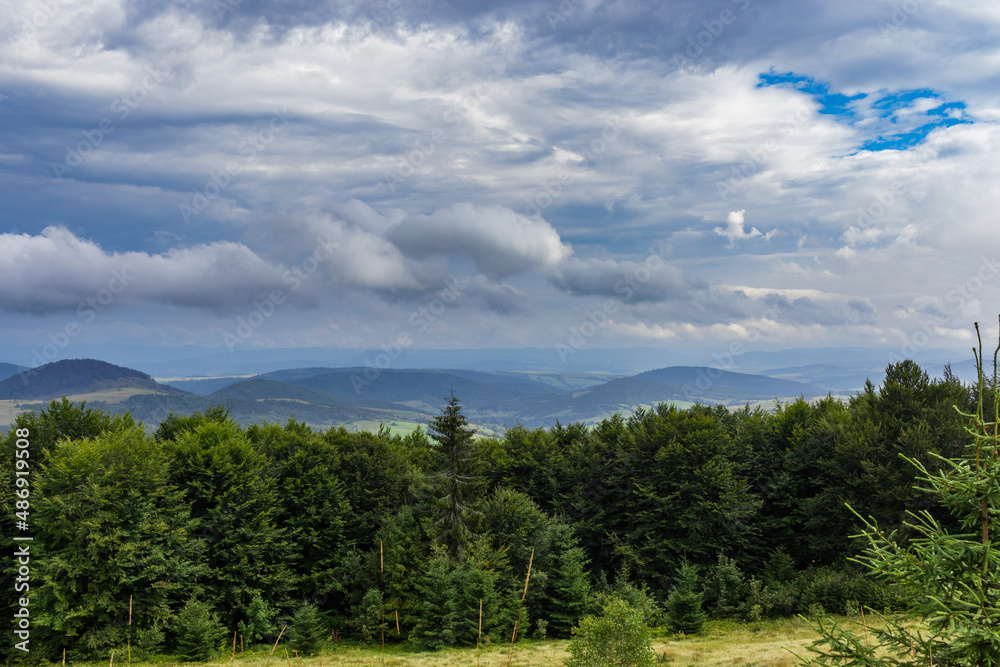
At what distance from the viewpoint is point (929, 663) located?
7418 mm

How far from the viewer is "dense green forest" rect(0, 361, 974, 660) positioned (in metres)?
33.5

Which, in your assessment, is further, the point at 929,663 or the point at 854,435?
the point at 854,435

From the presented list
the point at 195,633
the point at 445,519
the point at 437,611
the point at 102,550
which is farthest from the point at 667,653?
the point at 102,550

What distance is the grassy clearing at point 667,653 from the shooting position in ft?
81.8

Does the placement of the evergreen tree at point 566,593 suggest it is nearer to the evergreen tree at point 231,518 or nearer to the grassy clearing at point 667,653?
the grassy clearing at point 667,653

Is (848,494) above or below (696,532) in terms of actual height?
above

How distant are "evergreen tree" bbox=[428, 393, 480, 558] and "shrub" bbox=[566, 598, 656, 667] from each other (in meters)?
27.3

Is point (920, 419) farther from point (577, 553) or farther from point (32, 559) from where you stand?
point (32, 559)

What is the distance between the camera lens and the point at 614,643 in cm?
1438

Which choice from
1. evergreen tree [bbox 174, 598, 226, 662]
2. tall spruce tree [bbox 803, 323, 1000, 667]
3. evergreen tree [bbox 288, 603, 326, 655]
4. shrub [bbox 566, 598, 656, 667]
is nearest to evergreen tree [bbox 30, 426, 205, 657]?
evergreen tree [bbox 174, 598, 226, 662]

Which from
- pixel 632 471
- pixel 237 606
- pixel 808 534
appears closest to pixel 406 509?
pixel 237 606

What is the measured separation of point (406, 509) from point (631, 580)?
19.6 metres

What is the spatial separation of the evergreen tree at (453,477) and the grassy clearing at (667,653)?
8344mm

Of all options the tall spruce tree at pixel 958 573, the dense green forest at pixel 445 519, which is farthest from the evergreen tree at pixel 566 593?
the tall spruce tree at pixel 958 573
